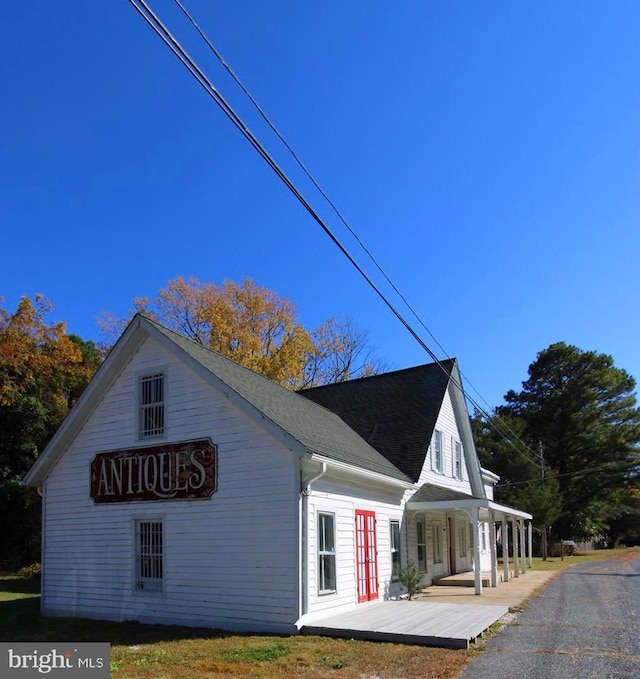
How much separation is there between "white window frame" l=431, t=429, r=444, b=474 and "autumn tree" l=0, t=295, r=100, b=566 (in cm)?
1902

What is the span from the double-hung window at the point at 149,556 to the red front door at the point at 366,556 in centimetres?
415

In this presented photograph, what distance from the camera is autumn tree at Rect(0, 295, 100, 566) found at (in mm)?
30109

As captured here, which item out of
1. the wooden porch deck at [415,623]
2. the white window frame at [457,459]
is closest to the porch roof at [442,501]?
the wooden porch deck at [415,623]

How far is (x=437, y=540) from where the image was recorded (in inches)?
838

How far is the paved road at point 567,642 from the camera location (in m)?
8.02

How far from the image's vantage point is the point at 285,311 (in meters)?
38.5

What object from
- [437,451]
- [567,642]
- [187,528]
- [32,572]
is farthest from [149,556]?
[32,572]

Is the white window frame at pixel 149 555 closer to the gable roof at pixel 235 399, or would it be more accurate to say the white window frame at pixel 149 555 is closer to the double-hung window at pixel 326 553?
the gable roof at pixel 235 399

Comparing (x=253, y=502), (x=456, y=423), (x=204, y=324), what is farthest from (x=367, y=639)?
(x=204, y=324)

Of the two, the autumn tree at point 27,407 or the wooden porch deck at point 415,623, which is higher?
the autumn tree at point 27,407

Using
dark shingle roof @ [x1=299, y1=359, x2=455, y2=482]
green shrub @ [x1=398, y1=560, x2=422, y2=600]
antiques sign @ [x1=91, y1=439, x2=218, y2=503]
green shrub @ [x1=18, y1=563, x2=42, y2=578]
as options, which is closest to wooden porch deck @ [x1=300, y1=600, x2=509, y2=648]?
green shrub @ [x1=398, y1=560, x2=422, y2=600]

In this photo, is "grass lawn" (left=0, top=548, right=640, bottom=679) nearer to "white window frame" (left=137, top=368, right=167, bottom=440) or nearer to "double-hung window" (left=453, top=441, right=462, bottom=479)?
"white window frame" (left=137, top=368, right=167, bottom=440)

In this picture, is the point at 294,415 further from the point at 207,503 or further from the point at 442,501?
the point at 442,501

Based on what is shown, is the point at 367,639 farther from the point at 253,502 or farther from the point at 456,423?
the point at 456,423
